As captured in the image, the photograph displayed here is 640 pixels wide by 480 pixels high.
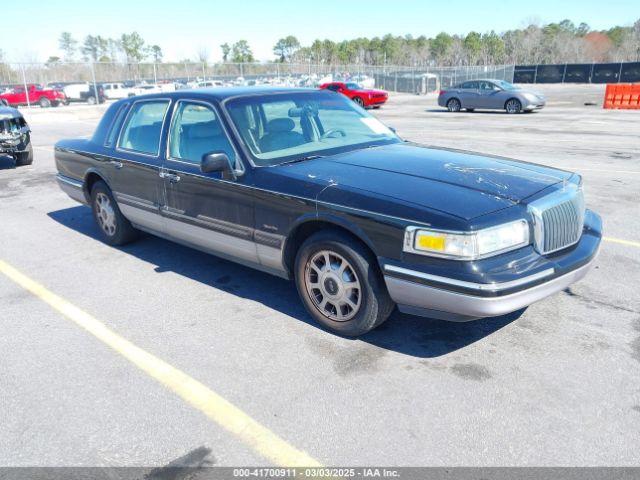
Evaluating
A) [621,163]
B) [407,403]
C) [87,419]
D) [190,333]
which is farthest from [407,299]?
[621,163]

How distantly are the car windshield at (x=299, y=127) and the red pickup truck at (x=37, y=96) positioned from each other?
3613cm

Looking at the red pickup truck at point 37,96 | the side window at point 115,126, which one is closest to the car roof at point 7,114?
the side window at point 115,126

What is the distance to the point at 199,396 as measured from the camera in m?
3.21

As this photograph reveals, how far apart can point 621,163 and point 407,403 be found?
9.19 m

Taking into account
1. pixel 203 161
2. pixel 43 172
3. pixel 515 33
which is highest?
pixel 515 33

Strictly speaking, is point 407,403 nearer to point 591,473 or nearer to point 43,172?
point 591,473

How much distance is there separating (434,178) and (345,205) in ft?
2.10

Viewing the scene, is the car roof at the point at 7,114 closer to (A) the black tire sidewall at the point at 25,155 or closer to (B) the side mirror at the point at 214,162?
(A) the black tire sidewall at the point at 25,155

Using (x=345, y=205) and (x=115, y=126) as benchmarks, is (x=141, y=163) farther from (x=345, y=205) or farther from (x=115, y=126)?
(x=345, y=205)

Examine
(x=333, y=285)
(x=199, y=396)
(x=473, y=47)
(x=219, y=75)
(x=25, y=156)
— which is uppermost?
(x=473, y=47)

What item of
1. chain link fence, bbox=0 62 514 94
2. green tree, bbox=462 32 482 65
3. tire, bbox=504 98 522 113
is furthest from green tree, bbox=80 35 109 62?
tire, bbox=504 98 522 113

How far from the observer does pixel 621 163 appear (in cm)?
1027

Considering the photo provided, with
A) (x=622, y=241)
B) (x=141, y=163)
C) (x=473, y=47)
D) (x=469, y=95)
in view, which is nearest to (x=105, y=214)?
(x=141, y=163)

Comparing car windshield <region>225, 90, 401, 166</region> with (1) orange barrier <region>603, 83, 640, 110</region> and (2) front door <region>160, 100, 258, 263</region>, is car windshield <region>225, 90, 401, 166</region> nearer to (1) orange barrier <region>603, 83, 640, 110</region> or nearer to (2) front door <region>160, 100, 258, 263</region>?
(2) front door <region>160, 100, 258, 263</region>
